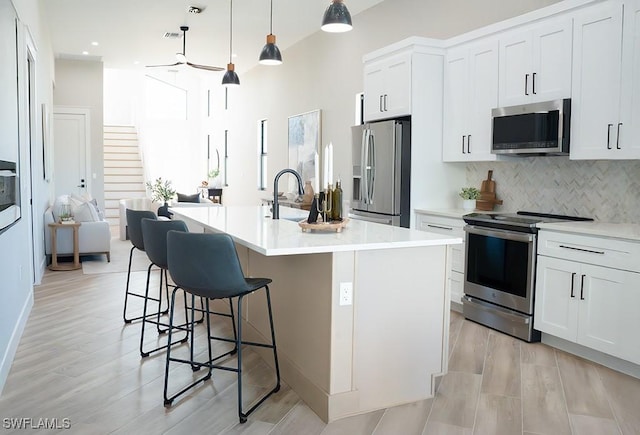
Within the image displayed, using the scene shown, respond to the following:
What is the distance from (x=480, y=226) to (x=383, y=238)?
5.98ft

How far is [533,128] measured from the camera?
4156mm

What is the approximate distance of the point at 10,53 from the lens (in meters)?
3.96

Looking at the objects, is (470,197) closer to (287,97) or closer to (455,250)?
(455,250)

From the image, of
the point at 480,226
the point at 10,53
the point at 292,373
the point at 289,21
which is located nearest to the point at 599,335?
the point at 480,226

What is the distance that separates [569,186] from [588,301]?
3.80 feet

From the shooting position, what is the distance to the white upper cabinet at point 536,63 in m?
3.98

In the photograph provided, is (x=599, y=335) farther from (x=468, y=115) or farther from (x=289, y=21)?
(x=289, y=21)

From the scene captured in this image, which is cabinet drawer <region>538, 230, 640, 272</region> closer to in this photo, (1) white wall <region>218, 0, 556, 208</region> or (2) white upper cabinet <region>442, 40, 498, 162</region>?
(2) white upper cabinet <region>442, 40, 498, 162</region>

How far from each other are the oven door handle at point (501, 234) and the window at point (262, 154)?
19.8 feet

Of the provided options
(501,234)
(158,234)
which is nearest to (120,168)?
(158,234)

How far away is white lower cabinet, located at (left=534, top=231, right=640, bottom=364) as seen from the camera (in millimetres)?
3332

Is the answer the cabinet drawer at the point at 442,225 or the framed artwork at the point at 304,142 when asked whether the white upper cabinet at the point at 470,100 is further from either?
the framed artwork at the point at 304,142

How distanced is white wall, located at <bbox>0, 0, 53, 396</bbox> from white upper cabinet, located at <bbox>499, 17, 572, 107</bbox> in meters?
3.70

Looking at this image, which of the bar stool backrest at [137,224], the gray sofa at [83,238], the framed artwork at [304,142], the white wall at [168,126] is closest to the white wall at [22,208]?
the gray sofa at [83,238]
